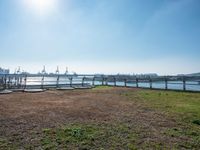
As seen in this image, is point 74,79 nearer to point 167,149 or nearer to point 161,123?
point 161,123

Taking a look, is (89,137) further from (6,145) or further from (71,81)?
(71,81)

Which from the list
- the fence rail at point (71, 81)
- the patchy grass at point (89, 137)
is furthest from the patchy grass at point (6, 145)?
the fence rail at point (71, 81)

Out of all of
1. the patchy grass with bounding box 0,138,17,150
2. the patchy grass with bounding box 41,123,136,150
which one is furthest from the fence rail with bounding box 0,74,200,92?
the patchy grass with bounding box 0,138,17,150

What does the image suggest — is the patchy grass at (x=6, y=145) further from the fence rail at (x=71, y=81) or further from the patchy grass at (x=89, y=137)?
the fence rail at (x=71, y=81)

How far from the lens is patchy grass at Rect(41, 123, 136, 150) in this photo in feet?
13.0

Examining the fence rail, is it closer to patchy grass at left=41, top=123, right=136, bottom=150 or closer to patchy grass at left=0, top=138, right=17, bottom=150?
patchy grass at left=41, top=123, right=136, bottom=150

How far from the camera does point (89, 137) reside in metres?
4.39

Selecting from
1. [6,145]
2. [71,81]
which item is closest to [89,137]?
[6,145]

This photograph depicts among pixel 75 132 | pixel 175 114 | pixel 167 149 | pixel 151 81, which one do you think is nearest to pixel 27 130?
pixel 75 132

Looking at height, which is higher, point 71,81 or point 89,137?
point 71,81

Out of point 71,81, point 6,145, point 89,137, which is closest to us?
point 6,145

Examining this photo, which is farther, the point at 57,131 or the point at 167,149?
the point at 57,131

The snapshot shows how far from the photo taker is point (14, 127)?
513cm

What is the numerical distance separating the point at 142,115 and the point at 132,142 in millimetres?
2784
